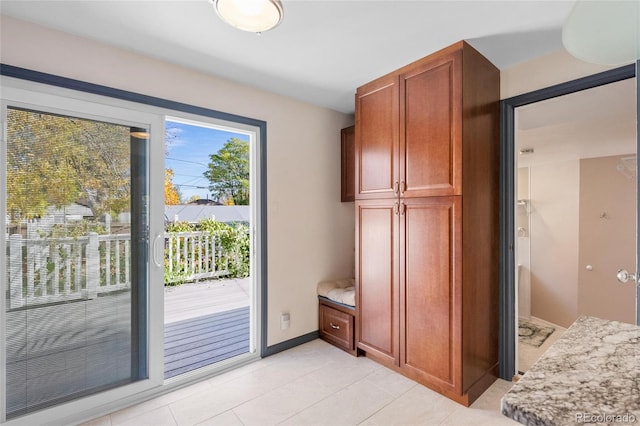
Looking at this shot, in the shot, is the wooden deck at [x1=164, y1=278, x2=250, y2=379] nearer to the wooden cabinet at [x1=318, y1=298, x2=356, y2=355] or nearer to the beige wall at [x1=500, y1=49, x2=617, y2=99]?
the wooden cabinet at [x1=318, y1=298, x2=356, y2=355]

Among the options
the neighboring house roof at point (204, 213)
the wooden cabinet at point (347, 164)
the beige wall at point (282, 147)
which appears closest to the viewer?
the beige wall at point (282, 147)

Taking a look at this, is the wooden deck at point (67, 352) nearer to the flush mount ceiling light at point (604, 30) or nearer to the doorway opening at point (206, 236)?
the doorway opening at point (206, 236)

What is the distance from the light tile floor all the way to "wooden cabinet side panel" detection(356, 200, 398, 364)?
0.25 m

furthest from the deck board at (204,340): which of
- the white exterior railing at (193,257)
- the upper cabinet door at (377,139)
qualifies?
the upper cabinet door at (377,139)

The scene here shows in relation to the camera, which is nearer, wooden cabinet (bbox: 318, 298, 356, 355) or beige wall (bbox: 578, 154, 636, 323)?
beige wall (bbox: 578, 154, 636, 323)

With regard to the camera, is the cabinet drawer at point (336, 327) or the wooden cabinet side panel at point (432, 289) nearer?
the wooden cabinet side panel at point (432, 289)

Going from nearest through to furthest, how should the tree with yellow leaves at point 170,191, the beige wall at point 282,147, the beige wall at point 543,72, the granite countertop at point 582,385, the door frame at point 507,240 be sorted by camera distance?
the granite countertop at point 582,385
the beige wall at point 282,147
the beige wall at point 543,72
the door frame at point 507,240
the tree with yellow leaves at point 170,191

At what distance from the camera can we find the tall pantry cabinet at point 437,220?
198 centimetres

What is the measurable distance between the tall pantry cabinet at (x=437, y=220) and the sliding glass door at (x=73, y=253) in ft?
5.90

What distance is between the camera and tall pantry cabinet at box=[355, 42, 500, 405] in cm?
198

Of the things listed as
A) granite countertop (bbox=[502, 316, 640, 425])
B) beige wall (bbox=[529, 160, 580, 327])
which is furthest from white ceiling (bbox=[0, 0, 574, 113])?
granite countertop (bbox=[502, 316, 640, 425])

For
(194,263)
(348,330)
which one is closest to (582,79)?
(348,330)

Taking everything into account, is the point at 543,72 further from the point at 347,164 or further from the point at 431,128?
the point at 347,164

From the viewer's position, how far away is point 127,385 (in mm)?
2049
